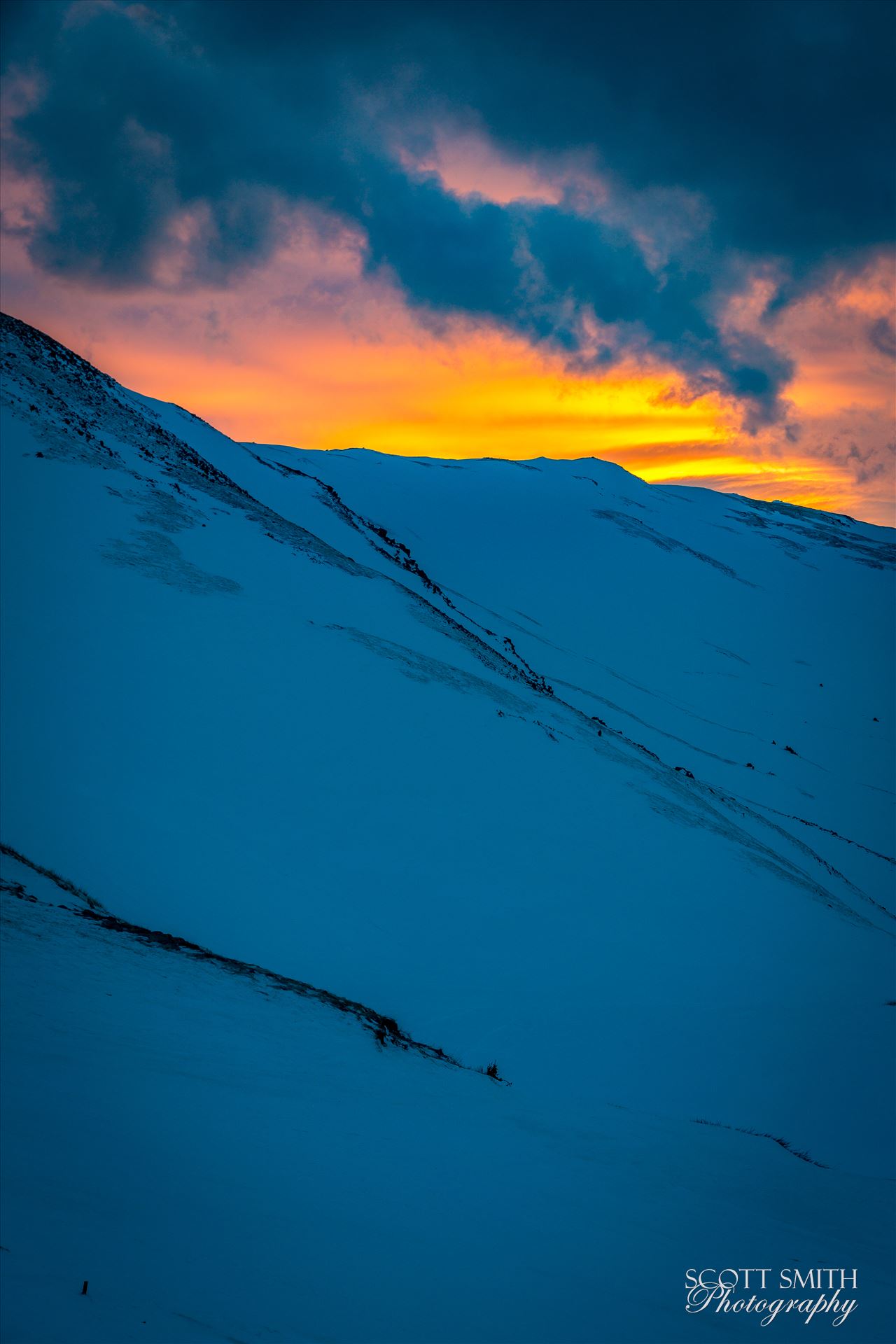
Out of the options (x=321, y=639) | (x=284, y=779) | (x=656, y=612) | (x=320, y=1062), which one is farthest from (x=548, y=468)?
(x=320, y=1062)

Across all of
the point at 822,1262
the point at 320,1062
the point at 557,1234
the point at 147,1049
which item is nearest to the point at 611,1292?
the point at 557,1234

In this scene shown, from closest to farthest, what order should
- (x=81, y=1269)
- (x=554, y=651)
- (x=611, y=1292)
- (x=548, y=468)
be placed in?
1. (x=81, y=1269)
2. (x=611, y=1292)
3. (x=554, y=651)
4. (x=548, y=468)

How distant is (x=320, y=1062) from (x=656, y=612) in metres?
36.4

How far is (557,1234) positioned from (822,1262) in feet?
8.68

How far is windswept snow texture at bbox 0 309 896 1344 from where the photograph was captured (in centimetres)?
496

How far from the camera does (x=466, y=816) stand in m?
13.9

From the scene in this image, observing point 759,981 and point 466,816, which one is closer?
point 759,981

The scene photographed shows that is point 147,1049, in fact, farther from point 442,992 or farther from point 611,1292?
point 442,992

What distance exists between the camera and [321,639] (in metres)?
17.1

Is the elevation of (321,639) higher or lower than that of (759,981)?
higher

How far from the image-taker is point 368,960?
10.4 metres

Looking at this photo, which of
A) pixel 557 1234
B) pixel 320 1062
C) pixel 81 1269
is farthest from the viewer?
pixel 320 1062

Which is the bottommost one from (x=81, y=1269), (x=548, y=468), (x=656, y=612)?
(x=81, y=1269)

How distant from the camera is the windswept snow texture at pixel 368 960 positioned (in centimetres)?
496
